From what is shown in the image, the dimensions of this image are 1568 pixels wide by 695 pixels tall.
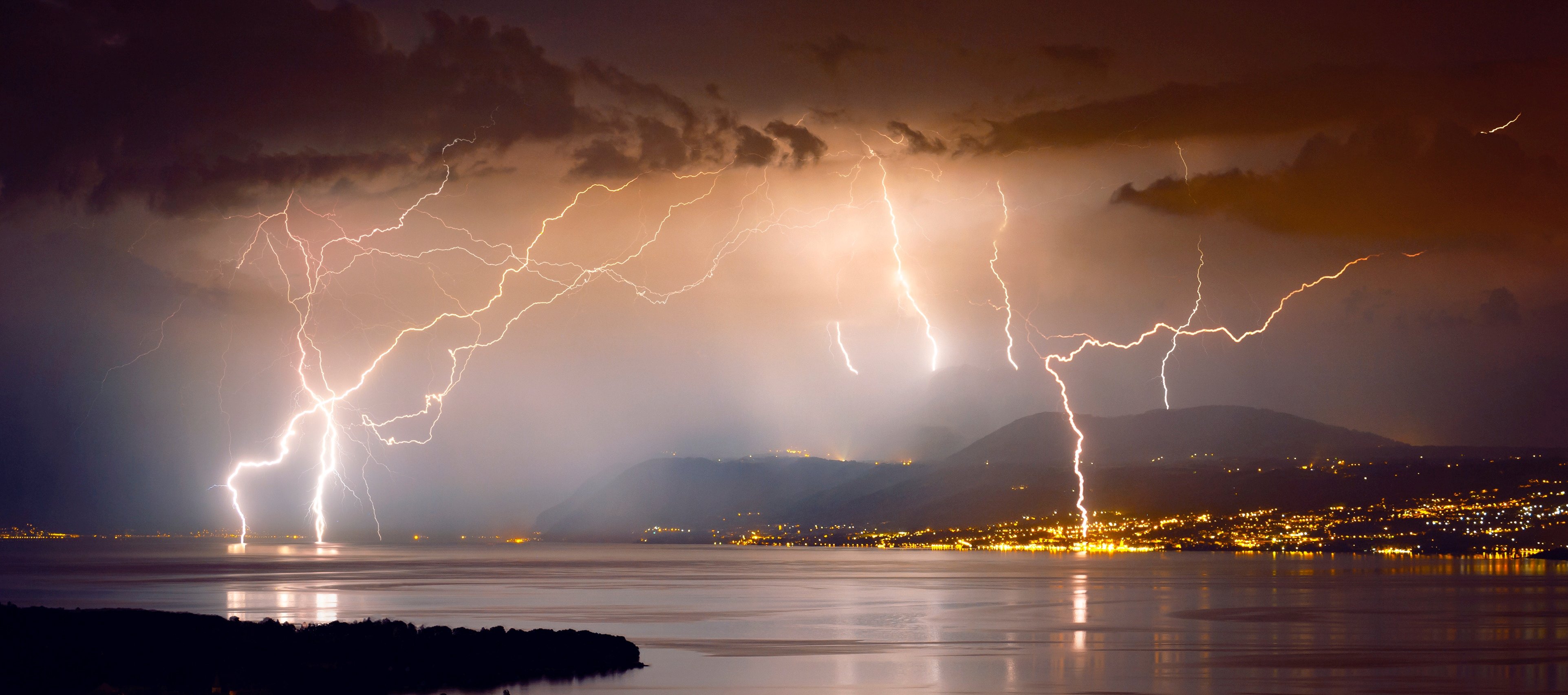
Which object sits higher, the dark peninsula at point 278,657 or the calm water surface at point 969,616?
the dark peninsula at point 278,657

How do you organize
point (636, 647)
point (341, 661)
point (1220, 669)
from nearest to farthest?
point (341, 661), point (1220, 669), point (636, 647)

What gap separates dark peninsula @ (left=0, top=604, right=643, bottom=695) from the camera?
26562mm

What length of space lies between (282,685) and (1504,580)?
3198 inches

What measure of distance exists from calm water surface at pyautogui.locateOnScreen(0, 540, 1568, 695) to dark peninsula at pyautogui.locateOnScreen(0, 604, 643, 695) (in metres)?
1.73

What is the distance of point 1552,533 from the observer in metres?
173

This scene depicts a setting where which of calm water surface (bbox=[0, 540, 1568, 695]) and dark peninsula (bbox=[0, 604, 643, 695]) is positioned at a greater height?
dark peninsula (bbox=[0, 604, 643, 695])

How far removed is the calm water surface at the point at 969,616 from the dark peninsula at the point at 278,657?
5.69 ft

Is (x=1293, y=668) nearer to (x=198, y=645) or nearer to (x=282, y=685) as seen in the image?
(x=282, y=685)

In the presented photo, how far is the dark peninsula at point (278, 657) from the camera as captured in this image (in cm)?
2656

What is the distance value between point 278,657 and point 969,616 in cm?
2876

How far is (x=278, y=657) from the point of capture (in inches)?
1156

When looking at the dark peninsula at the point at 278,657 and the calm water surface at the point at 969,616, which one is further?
the calm water surface at the point at 969,616

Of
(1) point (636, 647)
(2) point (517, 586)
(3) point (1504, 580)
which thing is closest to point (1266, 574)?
(3) point (1504, 580)

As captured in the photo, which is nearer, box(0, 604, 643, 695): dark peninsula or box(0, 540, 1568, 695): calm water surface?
box(0, 604, 643, 695): dark peninsula
